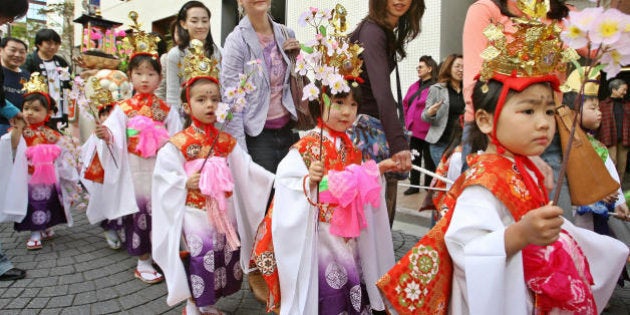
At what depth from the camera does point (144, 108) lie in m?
4.29

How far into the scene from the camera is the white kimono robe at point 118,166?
4.18 m

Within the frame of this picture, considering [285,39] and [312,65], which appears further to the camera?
[285,39]

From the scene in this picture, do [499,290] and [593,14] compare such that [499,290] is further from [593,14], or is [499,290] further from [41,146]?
[41,146]

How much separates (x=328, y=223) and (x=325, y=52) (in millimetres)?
985

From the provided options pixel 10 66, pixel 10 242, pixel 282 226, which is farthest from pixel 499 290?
pixel 10 66

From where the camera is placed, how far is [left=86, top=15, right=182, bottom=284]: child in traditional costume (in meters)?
4.13

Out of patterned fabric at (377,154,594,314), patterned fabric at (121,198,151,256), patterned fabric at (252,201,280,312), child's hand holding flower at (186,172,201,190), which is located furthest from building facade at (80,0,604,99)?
patterned fabric at (377,154,594,314)

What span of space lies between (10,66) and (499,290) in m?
6.45

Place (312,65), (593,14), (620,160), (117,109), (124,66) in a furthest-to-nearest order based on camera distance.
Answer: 1. (620,160)
2. (124,66)
3. (117,109)
4. (312,65)
5. (593,14)

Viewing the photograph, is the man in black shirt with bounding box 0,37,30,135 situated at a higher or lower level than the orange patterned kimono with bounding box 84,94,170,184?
higher

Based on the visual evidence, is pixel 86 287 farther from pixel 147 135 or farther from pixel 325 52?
pixel 325 52

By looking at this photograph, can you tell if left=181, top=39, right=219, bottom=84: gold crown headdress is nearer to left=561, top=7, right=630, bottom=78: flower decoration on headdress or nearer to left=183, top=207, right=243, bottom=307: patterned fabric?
left=183, top=207, right=243, bottom=307: patterned fabric

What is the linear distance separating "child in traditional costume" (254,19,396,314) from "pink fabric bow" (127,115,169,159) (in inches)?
74.3

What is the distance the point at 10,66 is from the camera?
582cm
